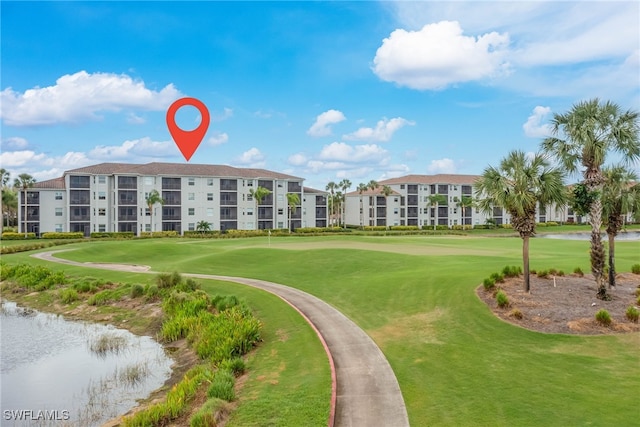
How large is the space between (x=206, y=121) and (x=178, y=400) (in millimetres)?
10013

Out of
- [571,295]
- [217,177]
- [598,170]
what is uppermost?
[217,177]

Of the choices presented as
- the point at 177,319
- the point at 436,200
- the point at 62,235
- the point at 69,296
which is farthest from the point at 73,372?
the point at 436,200

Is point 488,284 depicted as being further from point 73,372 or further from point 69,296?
point 69,296

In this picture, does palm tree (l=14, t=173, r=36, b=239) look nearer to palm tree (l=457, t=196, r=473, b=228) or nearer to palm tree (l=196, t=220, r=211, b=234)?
palm tree (l=196, t=220, r=211, b=234)

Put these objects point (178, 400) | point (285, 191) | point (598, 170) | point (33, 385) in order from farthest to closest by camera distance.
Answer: point (285, 191), point (598, 170), point (33, 385), point (178, 400)

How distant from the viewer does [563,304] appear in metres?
22.7

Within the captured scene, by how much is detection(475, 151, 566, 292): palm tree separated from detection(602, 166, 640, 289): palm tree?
3340 millimetres

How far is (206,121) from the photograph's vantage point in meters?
16.6

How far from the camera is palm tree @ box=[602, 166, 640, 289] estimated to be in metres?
24.8

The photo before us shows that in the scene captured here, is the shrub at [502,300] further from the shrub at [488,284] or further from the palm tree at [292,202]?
the palm tree at [292,202]

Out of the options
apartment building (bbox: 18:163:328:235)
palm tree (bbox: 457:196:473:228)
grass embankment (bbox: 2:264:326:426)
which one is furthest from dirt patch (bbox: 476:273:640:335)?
palm tree (bbox: 457:196:473:228)

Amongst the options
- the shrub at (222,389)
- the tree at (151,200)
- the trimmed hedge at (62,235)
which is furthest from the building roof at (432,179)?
the shrub at (222,389)

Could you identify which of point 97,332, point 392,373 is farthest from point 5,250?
point 392,373

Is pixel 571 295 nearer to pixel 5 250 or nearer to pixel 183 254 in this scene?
pixel 183 254
